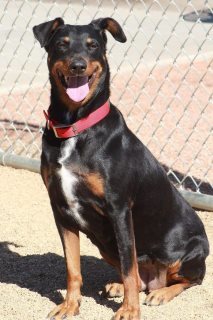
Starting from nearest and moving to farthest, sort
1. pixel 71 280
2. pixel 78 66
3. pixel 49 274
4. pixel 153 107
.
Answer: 1. pixel 78 66
2. pixel 71 280
3. pixel 49 274
4. pixel 153 107

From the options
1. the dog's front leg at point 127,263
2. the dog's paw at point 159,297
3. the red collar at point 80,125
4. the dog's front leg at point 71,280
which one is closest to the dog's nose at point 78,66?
the red collar at point 80,125

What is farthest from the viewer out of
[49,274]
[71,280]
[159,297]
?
[49,274]

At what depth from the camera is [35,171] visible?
696cm

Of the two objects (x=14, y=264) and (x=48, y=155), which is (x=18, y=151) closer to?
(x=14, y=264)

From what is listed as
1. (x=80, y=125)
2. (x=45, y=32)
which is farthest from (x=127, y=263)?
(x=45, y=32)

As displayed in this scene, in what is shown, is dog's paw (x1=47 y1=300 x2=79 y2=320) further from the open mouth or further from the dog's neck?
the open mouth

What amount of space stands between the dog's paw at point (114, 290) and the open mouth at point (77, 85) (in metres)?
1.15

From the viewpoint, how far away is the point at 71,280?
445 cm

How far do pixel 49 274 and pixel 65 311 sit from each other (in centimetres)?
71

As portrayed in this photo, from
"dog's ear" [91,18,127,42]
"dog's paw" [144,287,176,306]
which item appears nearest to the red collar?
"dog's ear" [91,18,127,42]

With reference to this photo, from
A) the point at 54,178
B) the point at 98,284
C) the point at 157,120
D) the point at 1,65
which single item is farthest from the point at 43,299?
the point at 1,65

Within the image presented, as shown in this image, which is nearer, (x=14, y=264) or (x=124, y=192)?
(x=124, y=192)

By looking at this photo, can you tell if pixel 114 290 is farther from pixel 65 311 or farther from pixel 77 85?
pixel 77 85

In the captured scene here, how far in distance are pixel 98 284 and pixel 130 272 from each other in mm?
767
